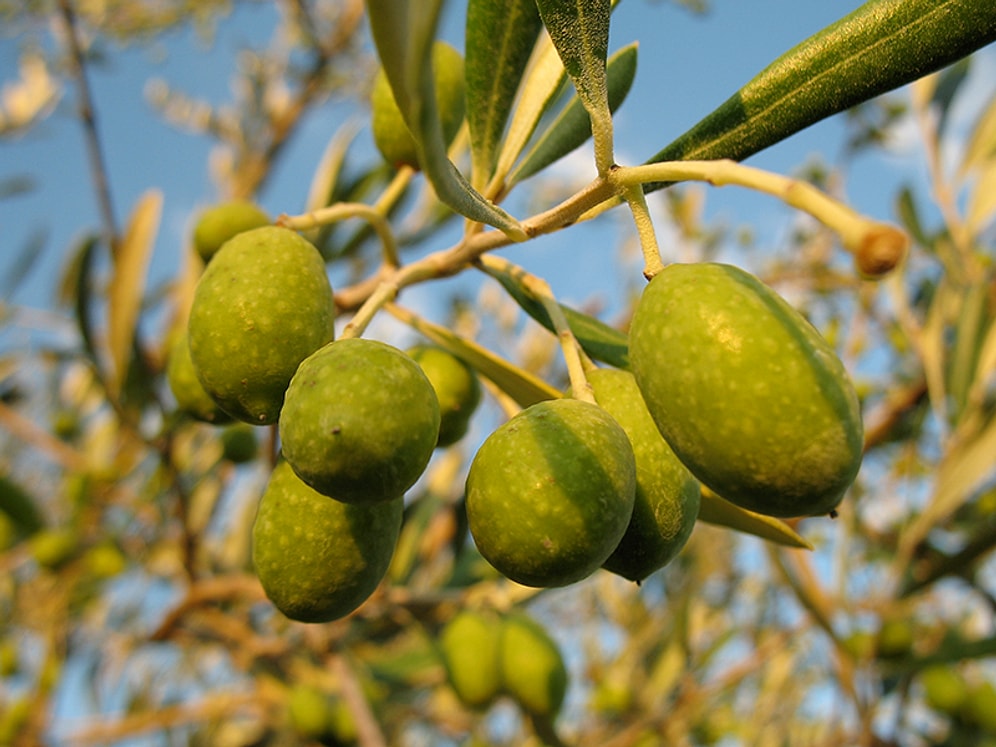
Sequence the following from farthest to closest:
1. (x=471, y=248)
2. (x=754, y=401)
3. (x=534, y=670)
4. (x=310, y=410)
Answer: (x=534, y=670), (x=471, y=248), (x=310, y=410), (x=754, y=401)

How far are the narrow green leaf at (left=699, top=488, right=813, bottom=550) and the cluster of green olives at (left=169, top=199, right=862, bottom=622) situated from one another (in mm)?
157

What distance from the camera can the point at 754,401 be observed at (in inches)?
30.5

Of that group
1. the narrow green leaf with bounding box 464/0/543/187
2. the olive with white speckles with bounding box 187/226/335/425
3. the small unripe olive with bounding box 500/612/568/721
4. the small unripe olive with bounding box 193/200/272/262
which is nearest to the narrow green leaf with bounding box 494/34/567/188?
the narrow green leaf with bounding box 464/0/543/187

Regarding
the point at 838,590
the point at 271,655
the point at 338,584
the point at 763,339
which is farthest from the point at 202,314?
the point at 838,590

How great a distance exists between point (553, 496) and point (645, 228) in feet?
1.14

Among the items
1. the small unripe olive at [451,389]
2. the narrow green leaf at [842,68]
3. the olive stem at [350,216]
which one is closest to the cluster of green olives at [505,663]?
the small unripe olive at [451,389]

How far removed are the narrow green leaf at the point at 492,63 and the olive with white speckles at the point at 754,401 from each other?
55 centimetres

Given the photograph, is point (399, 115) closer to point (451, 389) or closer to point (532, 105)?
point (532, 105)

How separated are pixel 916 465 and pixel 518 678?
2.75m

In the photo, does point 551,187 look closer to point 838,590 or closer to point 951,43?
point 838,590

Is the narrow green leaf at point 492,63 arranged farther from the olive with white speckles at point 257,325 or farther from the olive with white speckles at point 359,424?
the olive with white speckles at point 359,424

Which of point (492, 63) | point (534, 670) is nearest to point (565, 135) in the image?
point (492, 63)

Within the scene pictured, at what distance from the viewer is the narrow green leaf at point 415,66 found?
606 mm

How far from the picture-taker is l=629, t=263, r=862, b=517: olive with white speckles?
774 millimetres
